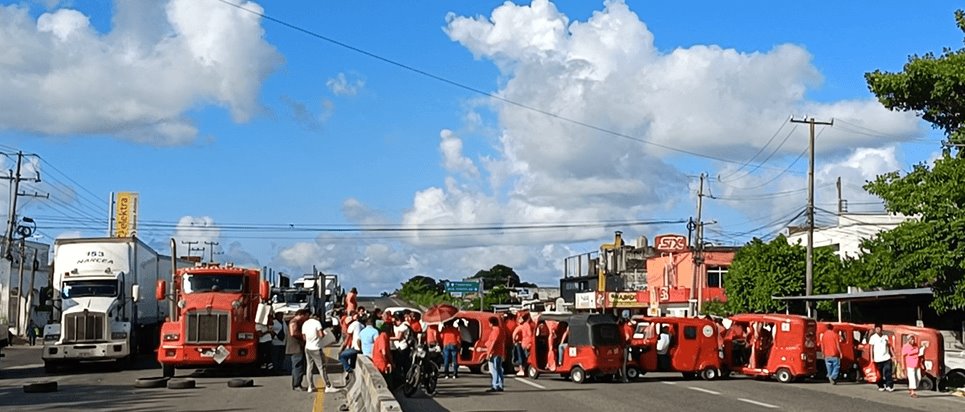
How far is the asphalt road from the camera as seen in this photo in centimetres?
2183

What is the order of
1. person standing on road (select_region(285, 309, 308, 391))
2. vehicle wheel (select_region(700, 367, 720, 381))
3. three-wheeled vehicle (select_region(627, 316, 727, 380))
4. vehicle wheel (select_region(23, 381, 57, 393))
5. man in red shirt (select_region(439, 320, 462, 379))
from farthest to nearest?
1. vehicle wheel (select_region(700, 367, 720, 381))
2. three-wheeled vehicle (select_region(627, 316, 727, 380))
3. man in red shirt (select_region(439, 320, 462, 379))
4. vehicle wheel (select_region(23, 381, 57, 393))
5. person standing on road (select_region(285, 309, 308, 391))

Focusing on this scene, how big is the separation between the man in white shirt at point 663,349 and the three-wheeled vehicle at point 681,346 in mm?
58

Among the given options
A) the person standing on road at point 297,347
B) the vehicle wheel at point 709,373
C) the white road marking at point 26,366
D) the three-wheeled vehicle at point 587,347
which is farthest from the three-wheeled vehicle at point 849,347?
the white road marking at point 26,366

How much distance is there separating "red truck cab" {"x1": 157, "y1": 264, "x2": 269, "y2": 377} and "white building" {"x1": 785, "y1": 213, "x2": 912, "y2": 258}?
4260cm

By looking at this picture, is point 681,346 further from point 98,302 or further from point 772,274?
point 772,274

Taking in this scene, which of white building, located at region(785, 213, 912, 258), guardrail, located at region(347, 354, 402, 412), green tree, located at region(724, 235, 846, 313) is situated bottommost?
guardrail, located at region(347, 354, 402, 412)

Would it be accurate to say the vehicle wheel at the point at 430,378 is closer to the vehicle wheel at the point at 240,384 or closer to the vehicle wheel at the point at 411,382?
the vehicle wheel at the point at 411,382

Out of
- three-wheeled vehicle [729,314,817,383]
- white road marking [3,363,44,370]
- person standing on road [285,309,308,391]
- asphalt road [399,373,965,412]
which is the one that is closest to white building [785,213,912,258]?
three-wheeled vehicle [729,314,817,383]

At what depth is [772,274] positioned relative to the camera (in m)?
56.6

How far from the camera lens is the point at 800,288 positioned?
5694cm

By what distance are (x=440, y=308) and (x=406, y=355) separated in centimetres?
726

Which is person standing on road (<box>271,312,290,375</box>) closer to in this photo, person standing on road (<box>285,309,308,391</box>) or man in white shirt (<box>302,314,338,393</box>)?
person standing on road (<box>285,309,308,391</box>)

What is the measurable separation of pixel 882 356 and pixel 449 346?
10.6 m

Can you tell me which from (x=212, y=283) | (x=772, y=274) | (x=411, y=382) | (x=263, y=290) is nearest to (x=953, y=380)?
(x=411, y=382)
